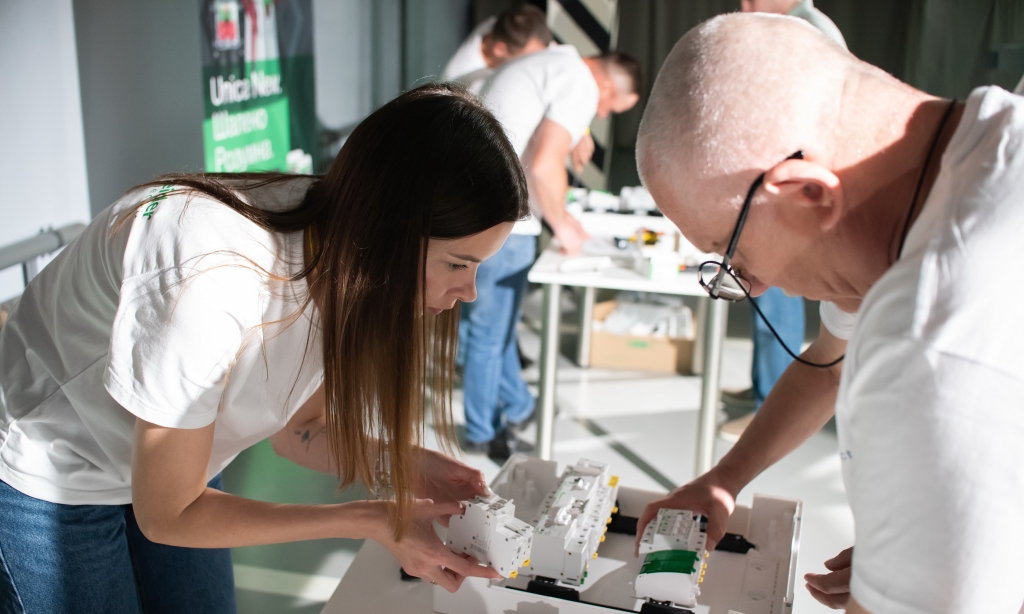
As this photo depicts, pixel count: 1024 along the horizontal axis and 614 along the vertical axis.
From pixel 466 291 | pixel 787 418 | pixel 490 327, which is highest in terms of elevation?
pixel 466 291

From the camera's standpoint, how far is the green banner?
3.06 m

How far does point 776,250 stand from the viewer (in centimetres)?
86

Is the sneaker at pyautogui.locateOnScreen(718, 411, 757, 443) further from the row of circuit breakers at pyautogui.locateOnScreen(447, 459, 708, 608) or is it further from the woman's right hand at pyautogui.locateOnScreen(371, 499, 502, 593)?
the woman's right hand at pyautogui.locateOnScreen(371, 499, 502, 593)

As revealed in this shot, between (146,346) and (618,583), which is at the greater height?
(146,346)

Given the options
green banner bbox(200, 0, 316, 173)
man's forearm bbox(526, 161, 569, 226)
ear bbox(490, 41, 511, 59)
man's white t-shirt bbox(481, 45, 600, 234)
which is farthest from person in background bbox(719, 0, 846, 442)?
green banner bbox(200, 0, 316, 173)

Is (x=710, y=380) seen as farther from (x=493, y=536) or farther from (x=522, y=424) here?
A: (x=493, y=536)

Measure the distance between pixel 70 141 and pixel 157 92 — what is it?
0.43 metres

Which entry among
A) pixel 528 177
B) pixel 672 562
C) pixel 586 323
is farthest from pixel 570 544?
pixel 586 323

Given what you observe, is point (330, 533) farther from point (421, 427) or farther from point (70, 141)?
point (70, 141)

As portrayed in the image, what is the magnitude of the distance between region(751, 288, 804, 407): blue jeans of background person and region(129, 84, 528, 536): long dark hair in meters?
2.48

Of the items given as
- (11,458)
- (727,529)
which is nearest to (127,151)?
(11,458)

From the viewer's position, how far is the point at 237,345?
970 millimetres

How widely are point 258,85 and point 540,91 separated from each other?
1.40 m

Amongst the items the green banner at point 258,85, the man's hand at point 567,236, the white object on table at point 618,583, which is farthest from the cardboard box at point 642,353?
the white object on table at point 618,583
